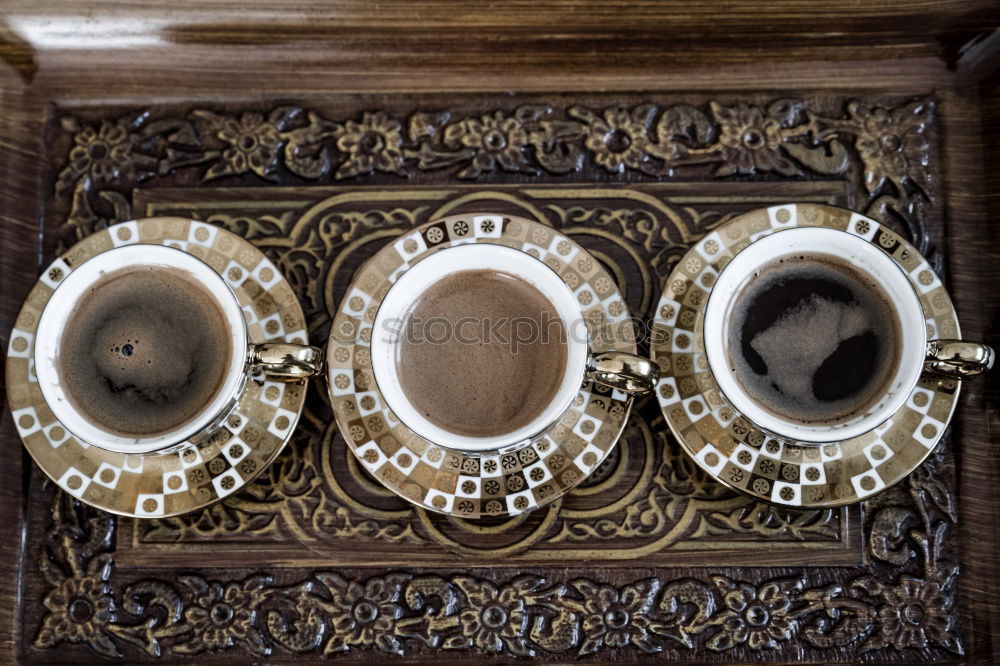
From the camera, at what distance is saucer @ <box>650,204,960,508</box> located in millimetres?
1062

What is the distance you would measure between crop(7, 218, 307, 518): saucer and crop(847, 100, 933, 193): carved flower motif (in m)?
0.82

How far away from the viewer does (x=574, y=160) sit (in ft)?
3.82

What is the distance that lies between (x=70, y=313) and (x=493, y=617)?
0.68 metres

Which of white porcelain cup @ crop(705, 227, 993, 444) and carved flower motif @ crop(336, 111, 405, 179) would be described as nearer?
white porcelain cup @ crop(705, 227, 993, 444)

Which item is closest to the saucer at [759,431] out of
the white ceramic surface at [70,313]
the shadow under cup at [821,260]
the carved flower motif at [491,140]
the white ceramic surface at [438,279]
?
the shadow under cup at [821,260]

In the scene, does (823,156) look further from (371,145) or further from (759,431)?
(371,145)

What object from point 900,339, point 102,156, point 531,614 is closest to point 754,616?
point 531,614

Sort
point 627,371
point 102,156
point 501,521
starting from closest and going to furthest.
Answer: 1. point 627,371
2. point 501,521
3. point 102,156

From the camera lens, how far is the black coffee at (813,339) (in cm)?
105

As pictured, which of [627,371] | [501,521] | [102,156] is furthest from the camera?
[102,156]

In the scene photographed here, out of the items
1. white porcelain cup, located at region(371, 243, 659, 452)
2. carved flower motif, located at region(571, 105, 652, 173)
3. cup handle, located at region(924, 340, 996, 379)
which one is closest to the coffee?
white porcelain cup, located at region(371, 243, 659, 452)

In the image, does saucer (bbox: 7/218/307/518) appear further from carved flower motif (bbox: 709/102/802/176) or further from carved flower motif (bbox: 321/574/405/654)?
carved flower motif (bbox: 709/102/802/176)

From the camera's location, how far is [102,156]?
1.19 metres

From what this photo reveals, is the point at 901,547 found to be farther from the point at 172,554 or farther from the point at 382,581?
the point at 172,554
